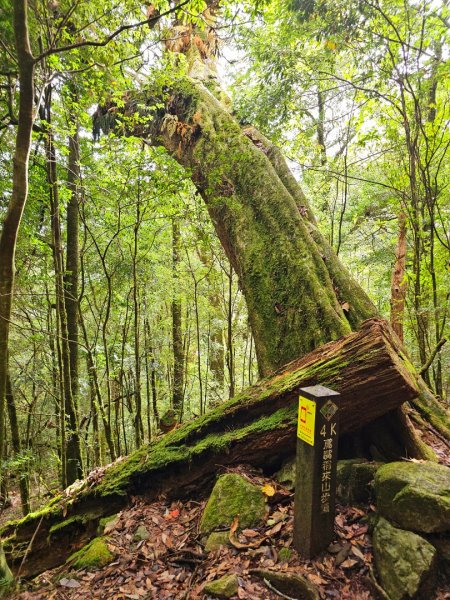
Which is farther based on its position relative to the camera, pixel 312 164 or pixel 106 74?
pixel 312 164

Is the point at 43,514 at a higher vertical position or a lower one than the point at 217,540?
lower

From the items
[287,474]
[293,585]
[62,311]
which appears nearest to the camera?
[293,585]

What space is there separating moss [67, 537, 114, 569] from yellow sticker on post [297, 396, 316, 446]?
86.8 inches

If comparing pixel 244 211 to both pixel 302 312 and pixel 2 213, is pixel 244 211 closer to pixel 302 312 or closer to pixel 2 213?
pixel 302 312

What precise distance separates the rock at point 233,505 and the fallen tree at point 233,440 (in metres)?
0.34

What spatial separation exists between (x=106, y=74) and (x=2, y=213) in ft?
9.74

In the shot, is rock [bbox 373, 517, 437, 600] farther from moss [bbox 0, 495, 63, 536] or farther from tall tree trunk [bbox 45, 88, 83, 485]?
tall tree trunk [bbox 45, 88, 83, 485]

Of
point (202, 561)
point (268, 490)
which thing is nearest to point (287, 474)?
point (268, 490)

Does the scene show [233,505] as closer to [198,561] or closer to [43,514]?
[198,561]

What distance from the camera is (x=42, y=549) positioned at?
4062mm

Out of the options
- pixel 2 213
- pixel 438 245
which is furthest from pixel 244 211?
pixel 2 213

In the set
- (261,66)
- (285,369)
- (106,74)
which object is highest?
(261,66)

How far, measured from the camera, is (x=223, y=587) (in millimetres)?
2396

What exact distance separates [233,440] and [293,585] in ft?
4.74
